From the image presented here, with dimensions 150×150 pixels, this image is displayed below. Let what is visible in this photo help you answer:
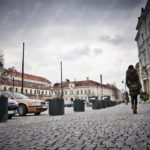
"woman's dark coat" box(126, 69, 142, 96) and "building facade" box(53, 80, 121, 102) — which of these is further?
"building facade" box(53, 80, 121, 102)

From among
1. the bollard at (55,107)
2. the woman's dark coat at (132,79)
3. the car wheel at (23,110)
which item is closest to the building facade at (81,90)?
the car wheel at (23,110)

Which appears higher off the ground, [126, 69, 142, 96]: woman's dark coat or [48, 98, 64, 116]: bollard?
[126, 69, 142, 96]: woman's dark coat

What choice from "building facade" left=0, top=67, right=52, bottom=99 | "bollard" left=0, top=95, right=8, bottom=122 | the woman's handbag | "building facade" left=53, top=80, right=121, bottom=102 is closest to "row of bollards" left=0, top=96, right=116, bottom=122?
"bollard" left=0, top=95, right=8, bottom=122

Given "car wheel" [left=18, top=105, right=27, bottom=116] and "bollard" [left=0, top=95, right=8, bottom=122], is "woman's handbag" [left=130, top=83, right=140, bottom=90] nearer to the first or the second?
"bollard" [left=0, top=95, right=8, bottom=122]

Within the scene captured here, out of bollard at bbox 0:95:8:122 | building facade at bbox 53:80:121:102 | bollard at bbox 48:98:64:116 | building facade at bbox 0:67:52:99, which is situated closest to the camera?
bollard at bbox 0:95:8:122

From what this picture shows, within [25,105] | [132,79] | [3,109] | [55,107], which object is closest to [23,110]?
[25,105]

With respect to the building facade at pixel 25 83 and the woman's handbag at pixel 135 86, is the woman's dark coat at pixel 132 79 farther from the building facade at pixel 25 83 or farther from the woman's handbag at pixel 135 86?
the building facade at pixel 25 83

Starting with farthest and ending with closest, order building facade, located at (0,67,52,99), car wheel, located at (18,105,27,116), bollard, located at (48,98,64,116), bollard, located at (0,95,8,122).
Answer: building facade, located at (0,67,52,99), car wheel, located at (18,105,27,116), bollard, located at (48,98,64,116), bollard, located at (0,95,8,122)

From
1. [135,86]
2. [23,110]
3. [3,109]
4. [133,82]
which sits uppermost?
[133,82]

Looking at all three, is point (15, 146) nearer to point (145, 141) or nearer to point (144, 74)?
point (145, 141)

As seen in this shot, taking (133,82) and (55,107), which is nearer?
(133,82)

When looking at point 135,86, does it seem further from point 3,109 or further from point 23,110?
point 23,110

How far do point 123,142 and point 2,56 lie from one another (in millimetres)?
75724

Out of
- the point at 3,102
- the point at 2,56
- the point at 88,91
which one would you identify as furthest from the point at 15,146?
the point at 88,91
